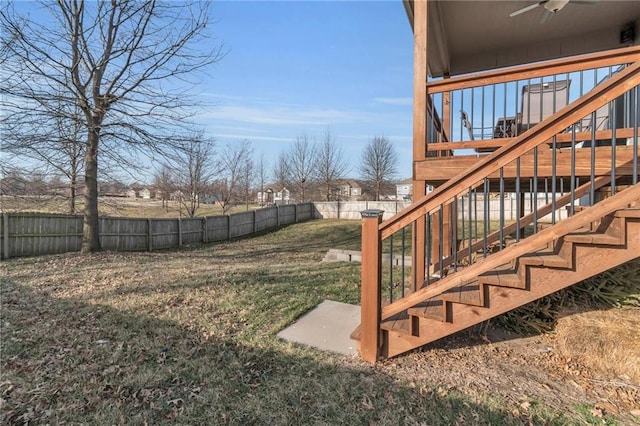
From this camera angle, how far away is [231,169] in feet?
71.4

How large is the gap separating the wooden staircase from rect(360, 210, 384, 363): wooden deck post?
0.13 metres

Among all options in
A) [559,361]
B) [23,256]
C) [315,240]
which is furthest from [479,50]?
[23,256]

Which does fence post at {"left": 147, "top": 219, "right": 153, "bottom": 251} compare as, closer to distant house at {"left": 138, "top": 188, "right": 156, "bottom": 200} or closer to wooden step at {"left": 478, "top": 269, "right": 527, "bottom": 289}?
distant house at {"left": 138, "top": 188, "right": 156, "bottom": 200}

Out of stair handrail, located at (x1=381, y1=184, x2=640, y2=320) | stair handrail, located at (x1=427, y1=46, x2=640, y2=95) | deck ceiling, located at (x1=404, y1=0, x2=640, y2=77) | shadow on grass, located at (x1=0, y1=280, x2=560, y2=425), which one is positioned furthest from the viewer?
deck ceiling, located at (x1=404, y1=0, x2=640, y2=77)

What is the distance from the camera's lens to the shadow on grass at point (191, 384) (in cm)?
217

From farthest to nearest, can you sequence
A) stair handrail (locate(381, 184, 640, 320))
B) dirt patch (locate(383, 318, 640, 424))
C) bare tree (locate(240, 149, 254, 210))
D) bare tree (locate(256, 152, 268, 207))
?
bare tree (locate(256, 152, 268, 207)), bare tree (locate(240, 149, 254, 210)), dirt patch (locate(383, 318, 640, 424)), stair handrail (locate(381, 184, 640, 320))

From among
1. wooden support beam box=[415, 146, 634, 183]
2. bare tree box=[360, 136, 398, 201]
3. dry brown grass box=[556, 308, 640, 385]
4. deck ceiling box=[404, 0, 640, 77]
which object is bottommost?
dry brown grass box=[556, 308, 640, 385]

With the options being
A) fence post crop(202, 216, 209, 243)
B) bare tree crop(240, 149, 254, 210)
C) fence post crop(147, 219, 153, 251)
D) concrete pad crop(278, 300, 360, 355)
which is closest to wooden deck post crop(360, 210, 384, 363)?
concrete pad crop(278, 300, 360, 355)

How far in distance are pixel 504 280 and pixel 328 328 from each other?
187 cm

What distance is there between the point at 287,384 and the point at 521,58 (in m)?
6.95

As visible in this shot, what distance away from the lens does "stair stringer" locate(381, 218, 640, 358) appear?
212 cm

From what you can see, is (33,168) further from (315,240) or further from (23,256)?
(315,240)

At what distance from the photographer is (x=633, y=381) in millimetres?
2494

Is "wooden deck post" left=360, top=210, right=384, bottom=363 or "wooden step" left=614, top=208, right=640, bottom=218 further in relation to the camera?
"wooden deck post" left=360, top=210, right=384, bottom=363
